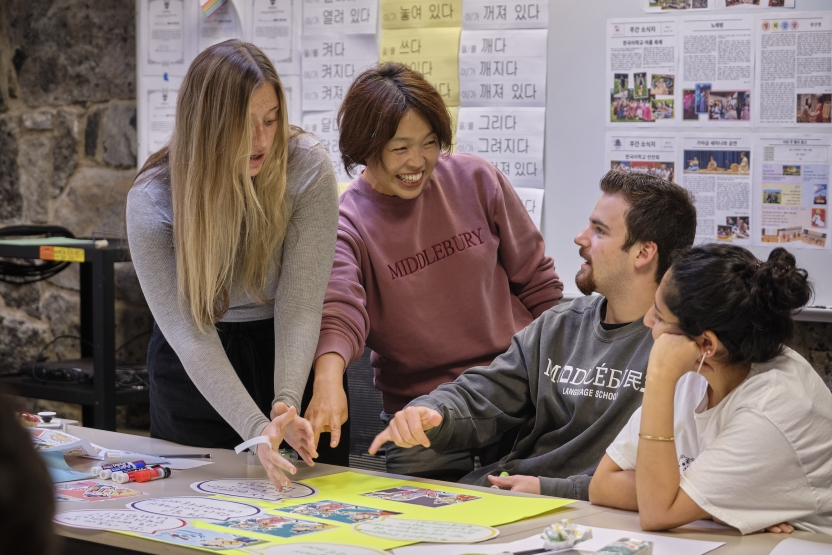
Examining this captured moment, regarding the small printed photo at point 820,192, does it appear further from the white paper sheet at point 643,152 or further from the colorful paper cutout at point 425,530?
the colorful paper cutout at point 425,530

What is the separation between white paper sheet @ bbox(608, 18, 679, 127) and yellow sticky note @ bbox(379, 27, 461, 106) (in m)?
0.48

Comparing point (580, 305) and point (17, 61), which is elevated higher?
point (17, 61)

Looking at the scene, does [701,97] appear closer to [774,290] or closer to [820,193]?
[820,193]

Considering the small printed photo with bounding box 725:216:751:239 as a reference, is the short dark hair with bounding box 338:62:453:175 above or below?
above

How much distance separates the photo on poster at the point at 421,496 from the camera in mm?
1383

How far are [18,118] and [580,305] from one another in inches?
106

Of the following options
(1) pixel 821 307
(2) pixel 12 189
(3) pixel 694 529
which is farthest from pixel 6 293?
(3) pixel 694 529

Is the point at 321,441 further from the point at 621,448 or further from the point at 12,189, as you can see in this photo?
the point at 12,189

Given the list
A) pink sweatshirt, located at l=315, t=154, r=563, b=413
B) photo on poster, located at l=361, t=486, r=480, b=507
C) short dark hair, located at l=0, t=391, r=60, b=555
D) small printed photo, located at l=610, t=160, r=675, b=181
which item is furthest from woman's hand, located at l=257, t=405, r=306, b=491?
small printed photo, located at l=610, t=160, r=675, b=181

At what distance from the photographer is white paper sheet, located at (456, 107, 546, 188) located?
2.73m

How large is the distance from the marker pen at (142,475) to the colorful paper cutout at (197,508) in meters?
0.13

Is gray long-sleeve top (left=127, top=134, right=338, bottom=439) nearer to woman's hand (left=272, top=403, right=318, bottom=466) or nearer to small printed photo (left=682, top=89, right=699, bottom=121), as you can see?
woman's hand (left=272, top=403, right=318, bottom=466)

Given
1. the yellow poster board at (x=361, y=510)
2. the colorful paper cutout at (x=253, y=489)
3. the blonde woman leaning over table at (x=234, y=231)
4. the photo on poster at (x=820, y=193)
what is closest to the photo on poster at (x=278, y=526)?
the yellow poster board at (x=361, y=510)

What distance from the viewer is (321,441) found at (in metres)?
1.83
